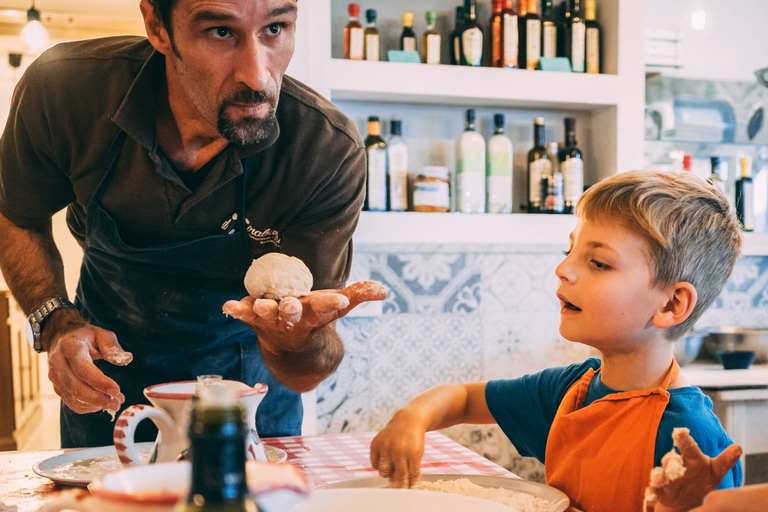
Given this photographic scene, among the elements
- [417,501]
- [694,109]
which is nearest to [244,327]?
[417,501]

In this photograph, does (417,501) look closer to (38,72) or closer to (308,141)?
(308,141)

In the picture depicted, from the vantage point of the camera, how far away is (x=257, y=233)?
4.57 ft

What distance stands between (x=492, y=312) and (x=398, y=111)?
853 millimetres

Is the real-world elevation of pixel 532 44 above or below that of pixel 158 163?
above

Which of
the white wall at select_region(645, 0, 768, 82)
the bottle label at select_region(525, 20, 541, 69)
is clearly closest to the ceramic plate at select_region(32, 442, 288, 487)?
the bottle label at select_region(525, 20, 541, 69)

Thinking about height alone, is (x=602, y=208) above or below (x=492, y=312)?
above

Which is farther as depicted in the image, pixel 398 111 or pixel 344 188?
pixel 398 111

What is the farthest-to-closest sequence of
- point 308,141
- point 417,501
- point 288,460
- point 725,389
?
1. point 725,389
2. point 308,141
3. point 288,460
4. point 417,501

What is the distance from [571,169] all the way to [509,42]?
494 millimetres

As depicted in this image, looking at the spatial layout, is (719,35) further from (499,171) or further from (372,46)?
(372,46)

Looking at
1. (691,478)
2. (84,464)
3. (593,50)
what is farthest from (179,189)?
(593,50)

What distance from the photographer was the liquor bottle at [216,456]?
334 millimetres

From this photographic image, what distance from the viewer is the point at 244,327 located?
145 cm

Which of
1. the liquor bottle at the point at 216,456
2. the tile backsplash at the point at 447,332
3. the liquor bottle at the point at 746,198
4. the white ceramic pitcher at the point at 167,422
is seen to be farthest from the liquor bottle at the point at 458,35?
the liquor bottle at the point at 216,456
